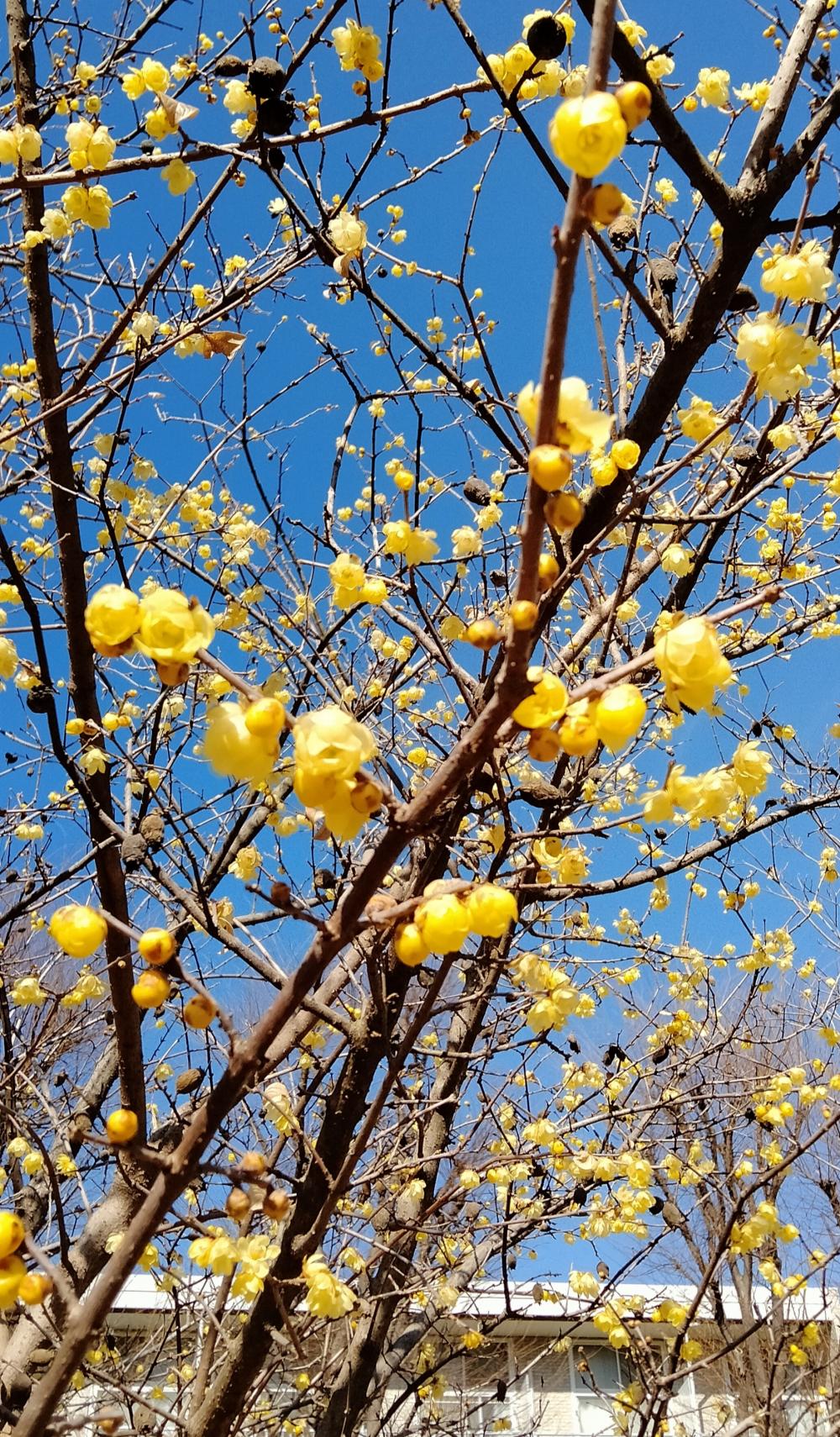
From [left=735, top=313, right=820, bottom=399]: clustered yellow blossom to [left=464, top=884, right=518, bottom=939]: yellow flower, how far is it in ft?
3.34

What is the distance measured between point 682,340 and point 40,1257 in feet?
9.92

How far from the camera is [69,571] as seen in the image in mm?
3240

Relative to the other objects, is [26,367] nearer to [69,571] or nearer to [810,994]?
[69,571]

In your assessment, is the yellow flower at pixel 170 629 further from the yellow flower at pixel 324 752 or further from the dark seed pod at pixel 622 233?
the dark seed pod at pixel 622 233

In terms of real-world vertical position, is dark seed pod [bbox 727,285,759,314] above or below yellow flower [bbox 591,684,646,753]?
above

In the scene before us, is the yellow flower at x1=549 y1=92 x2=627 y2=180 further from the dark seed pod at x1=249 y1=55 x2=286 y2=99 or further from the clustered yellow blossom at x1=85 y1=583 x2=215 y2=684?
the dark seed pod at x1=249 y1=55 x2=286 y2=99

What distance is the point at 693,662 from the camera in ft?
3.77

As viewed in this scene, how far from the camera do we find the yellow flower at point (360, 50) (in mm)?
3229

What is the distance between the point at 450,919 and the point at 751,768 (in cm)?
77

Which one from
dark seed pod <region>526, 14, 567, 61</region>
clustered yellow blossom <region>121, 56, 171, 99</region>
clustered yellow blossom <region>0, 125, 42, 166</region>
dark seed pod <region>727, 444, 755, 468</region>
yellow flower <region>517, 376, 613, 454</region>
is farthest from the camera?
clustered yellow blossom <region>121, 56, 171, 99</region>

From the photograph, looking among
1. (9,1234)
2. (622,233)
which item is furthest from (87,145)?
(9,1234)

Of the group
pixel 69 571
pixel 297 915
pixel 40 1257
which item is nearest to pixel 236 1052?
pixel 297 915

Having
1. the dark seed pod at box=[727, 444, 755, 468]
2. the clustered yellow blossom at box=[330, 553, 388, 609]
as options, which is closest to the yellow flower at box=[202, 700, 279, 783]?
the clustered yellow blossom at box=[330, 553, 388, 609]

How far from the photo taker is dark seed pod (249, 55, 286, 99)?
3.00 m
